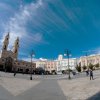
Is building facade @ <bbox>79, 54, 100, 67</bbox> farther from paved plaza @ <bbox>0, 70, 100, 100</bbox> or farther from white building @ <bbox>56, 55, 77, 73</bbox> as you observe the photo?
paved plaza @ <bbox>0, 70, 100, 100</bbox>

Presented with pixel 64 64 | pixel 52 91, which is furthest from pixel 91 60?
pixel 52 91

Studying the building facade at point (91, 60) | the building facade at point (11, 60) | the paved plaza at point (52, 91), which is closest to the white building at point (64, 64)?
the building facade at point (91, 60)

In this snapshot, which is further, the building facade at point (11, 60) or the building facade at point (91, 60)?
the building facade at point (91, 60)

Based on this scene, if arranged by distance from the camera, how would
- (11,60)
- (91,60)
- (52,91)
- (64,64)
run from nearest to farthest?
(52,91) → (11,60) → (91,60) → (64,64)

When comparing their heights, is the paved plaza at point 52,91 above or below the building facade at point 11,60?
below

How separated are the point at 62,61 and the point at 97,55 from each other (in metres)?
31.4

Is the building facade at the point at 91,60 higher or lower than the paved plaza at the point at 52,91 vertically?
higher

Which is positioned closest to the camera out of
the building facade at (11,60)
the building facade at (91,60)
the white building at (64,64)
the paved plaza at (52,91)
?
the paved plaza at (52,91)

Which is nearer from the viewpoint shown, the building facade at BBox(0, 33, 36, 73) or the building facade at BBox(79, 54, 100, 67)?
the building facade at BBox(0, 33, 36, 73)

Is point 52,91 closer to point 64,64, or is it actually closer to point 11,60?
point 11,60

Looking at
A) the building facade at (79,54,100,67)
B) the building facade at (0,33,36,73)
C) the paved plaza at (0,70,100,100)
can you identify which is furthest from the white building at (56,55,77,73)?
the paved plaza at (0,70,100,100)

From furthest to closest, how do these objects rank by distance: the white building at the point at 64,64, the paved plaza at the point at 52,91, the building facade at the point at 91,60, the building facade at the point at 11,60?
1. the white building at the point at 64,64
2. the building facade at the point at 91,60
3. the building facade at the point at 11,60
4. the paved plaza at the point at 52,91

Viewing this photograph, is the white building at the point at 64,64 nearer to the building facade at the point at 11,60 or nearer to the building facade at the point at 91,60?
the building facade at the point at 91,60

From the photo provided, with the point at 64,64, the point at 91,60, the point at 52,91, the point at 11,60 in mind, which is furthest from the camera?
the point at 64,64
